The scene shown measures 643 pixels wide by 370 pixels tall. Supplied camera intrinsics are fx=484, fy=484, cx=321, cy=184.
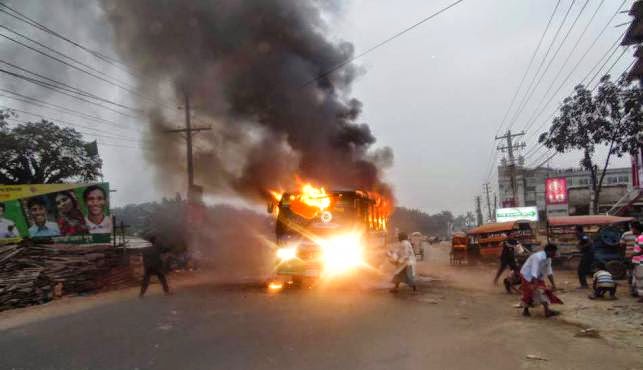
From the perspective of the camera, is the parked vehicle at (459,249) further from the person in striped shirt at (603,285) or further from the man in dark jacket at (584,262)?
the person in striped shirt at (603,285)

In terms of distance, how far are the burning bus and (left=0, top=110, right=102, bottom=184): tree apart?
69.4 ft

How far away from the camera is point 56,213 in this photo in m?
15.7

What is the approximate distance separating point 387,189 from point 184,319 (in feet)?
38.8

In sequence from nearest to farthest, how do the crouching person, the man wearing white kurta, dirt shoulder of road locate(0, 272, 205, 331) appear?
1. the crouching person
2. dirt shoulder of road locate(0, 272, 205, 331)
3. the man wearing white kurta

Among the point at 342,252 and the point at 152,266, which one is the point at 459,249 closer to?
the point at 342,252

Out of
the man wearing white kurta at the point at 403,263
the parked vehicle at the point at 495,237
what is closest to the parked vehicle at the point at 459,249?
the parked vehicle at the point at 495,237

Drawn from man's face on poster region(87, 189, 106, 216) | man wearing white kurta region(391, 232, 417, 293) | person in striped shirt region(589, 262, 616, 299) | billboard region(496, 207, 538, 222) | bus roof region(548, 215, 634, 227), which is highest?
man's face on poster region(87, 189, 106, 216)

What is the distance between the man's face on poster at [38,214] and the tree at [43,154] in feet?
43.4

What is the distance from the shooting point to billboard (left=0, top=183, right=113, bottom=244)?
1475cm

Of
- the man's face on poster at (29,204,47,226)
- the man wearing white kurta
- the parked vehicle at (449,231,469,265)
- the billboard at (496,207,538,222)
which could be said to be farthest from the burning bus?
the billboard at (496,207,538,222)

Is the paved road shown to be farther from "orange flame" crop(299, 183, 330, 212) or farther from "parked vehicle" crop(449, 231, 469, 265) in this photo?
"parked vehicle" crop(449, 231, 469, 265)

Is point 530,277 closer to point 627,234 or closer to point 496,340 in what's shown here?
point 496,340

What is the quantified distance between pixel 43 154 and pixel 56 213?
13.9 meters

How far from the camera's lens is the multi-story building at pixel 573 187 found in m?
33.3
